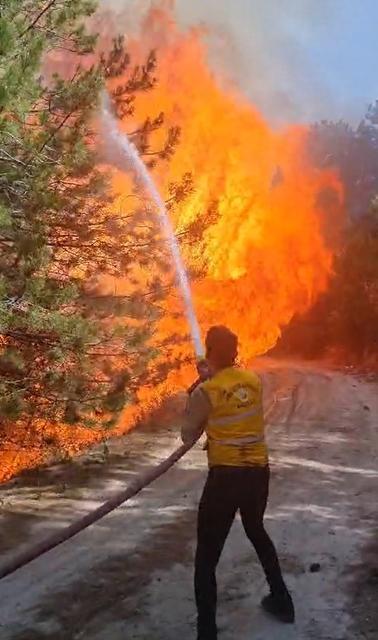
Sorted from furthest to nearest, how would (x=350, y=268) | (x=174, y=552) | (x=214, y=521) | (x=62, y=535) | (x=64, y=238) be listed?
(x=350, y=268), (x=64, y=238), (x=174, y=552), (x=62, y=535), (x=214, y=521)

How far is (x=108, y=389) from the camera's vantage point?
9.44 metres

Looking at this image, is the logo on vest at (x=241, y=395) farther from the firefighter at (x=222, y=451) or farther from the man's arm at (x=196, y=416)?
the man's arm at (x=196, y=416)

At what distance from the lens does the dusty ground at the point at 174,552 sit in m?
4.79

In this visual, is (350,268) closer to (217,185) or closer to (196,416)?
(217,185)

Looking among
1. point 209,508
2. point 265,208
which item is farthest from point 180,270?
point 209,508

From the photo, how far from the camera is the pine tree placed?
707cm

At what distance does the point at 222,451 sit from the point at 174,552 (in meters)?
2.47

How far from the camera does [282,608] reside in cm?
475

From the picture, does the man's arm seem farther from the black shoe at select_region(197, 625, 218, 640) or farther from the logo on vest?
the black shoe at select_region(197, 625, 218, 640)

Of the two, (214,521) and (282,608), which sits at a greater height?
(214,521)

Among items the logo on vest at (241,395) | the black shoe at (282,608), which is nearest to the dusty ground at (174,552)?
the black shoe at (282,608)

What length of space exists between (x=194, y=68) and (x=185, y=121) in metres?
1.61

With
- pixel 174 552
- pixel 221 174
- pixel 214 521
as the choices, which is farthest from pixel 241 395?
pixel 221 174

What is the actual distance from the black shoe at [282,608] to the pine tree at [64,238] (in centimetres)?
377
